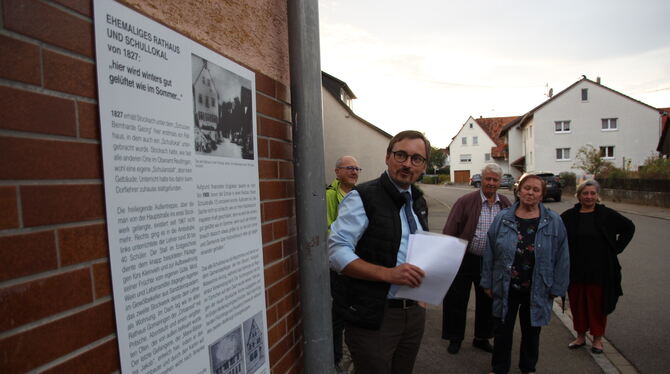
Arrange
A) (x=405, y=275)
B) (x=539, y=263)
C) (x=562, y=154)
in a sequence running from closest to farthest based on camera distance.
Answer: (x=405, y=275)
(x=539, y=263)
(x=562, y=154)

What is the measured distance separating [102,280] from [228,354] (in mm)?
637

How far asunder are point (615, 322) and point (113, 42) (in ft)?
19.9

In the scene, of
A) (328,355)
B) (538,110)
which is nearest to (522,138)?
(538,110)

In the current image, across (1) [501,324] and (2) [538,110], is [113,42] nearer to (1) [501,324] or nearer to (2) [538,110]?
(1) [501,324]

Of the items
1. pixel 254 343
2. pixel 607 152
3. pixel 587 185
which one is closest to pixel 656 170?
pixel 607 152

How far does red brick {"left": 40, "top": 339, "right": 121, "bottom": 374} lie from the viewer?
2.69ft

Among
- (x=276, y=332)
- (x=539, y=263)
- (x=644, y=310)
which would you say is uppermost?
(x=276, y=332)

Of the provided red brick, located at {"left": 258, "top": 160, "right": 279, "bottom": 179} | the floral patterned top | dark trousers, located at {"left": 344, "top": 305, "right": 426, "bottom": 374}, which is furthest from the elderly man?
red brick, located at {"left": 258, "top": 160, "right": 279, "bottom": 179}

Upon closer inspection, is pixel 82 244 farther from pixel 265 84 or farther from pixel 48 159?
pixel 265 84

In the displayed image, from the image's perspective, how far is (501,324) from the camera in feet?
11.7

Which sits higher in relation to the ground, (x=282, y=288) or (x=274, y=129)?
(x=274, y=129)

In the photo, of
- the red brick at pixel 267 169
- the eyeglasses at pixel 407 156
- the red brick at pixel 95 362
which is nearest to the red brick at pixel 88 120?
the red brick at pixel 95 362

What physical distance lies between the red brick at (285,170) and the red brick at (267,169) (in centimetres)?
4

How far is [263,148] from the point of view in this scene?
166cm
